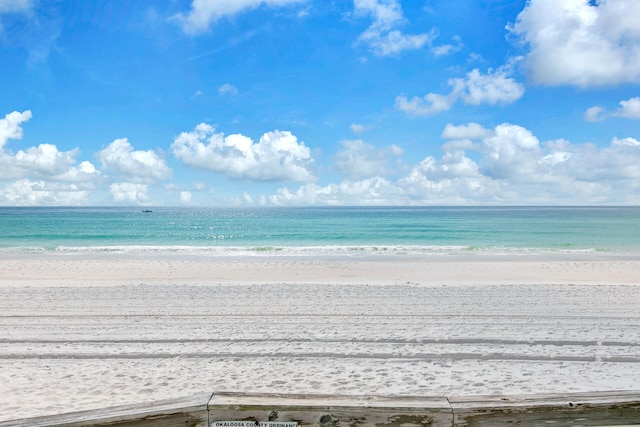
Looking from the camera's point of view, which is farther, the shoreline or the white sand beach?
the shoreline

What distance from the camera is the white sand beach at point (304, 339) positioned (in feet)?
19.1

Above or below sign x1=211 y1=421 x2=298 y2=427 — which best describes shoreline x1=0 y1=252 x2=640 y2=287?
below

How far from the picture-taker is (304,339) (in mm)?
7992

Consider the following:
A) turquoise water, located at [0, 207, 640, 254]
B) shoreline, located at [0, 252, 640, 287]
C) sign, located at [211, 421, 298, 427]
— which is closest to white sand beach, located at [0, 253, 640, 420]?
shoreline, located at [0, 252, 640, 287]

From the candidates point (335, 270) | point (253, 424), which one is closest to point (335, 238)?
point (335, 270)

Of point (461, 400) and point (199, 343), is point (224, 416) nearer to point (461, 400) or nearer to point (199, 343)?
point (461, 400)

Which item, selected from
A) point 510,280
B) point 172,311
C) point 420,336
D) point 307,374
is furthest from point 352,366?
point 510,280

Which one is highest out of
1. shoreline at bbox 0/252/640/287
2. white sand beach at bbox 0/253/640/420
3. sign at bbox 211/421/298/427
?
sign at bbox 211/421/298/427

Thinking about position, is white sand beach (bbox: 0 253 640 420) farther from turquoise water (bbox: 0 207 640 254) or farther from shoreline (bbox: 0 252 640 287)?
turquoise water (bbox: 0 207 640 254)

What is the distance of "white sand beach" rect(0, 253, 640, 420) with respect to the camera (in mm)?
5832

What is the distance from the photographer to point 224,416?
2.37 metres

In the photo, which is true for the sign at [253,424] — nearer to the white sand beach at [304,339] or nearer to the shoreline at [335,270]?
the white sand beach at [304,339]

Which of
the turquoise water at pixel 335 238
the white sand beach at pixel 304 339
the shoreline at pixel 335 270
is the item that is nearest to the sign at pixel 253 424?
the white sand beach at pixel 304 339

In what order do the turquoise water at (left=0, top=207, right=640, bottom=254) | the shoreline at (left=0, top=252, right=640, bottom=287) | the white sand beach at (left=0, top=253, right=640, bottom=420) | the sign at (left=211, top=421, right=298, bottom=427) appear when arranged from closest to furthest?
the sign at (left=211, top=421, right=298, bottom=427), the white sand beach at (left=0, top=253, right=640, bottom=420), the shoreline at (left=0, top=252, right=640, bottom=287), the turquoise water at (left=0, top=207, right=640, bottom=254)
